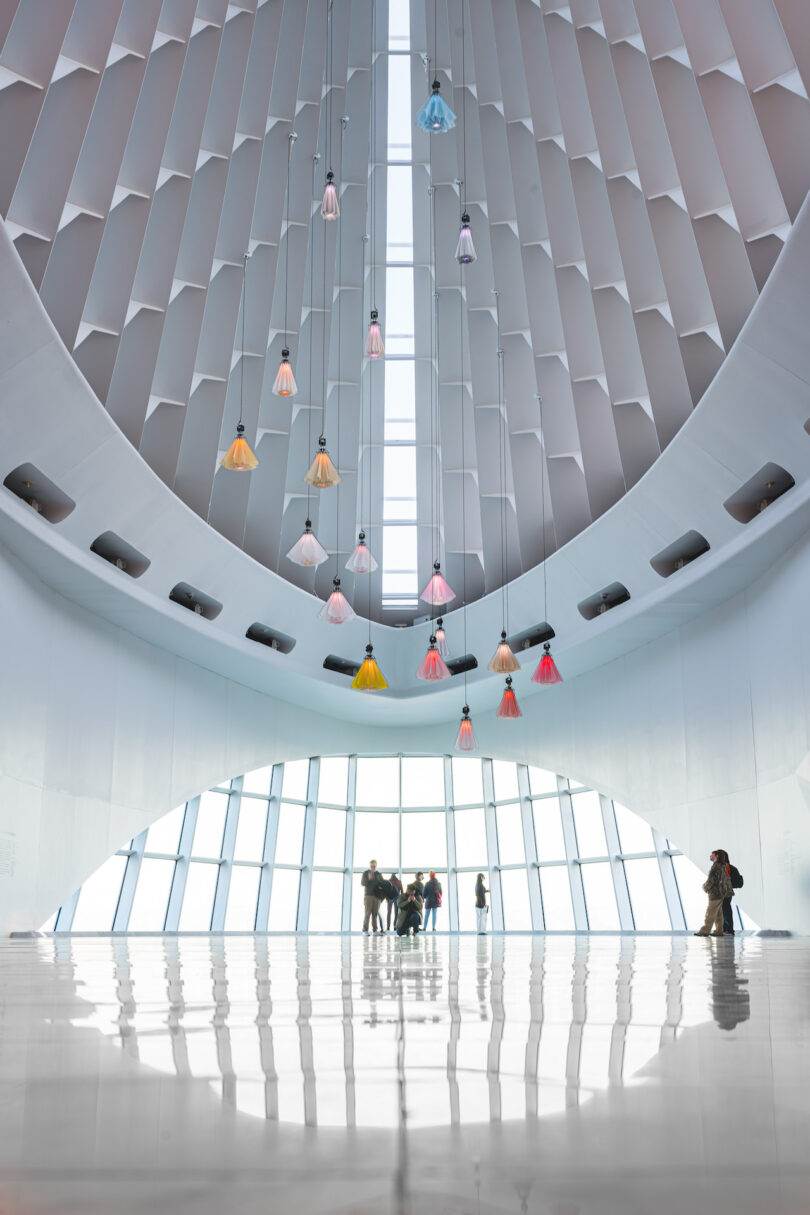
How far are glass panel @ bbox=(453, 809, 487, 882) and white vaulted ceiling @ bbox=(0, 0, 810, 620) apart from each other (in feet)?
32.4

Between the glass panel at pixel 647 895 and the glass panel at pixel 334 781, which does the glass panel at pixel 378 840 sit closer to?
the glass panel at pixel 334 781

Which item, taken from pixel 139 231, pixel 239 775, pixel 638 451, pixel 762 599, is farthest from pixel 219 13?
pixel 239 775

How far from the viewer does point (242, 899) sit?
25797 millimetres

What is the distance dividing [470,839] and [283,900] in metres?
5.65

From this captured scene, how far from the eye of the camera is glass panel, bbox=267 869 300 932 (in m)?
26.5

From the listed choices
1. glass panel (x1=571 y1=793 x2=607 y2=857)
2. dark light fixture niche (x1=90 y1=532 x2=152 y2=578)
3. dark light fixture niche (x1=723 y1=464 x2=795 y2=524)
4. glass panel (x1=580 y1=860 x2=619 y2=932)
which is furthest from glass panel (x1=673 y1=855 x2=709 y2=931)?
dark light fixture niche (x1=90 y1=532 x2=152 y2=578)

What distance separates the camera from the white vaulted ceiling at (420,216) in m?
12.6

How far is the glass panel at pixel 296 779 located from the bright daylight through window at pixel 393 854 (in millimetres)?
39

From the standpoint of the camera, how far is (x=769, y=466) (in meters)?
15.5

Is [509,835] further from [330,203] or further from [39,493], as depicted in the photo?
[330,203]

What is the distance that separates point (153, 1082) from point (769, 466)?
51.4 feet

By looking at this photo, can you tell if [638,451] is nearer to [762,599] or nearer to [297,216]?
[762,599]

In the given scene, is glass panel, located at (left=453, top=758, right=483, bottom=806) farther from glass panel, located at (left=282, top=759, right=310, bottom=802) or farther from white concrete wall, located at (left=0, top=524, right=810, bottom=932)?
glass panel, located at (left=282, top=759, right=310, bottom=802)

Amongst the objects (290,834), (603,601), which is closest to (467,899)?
(290,834)
